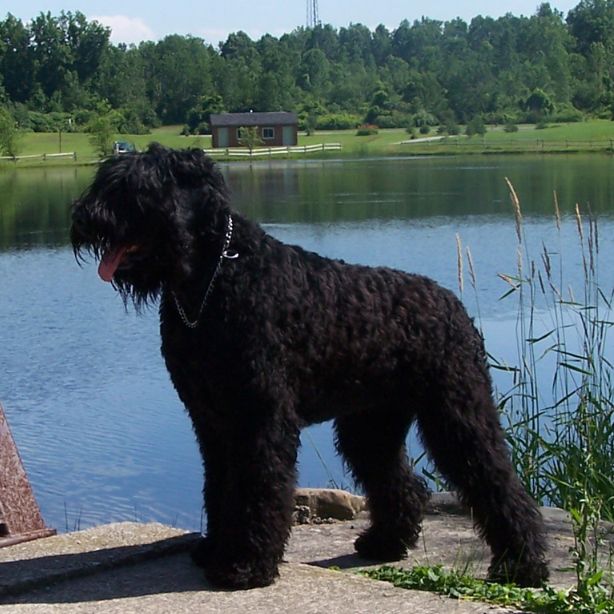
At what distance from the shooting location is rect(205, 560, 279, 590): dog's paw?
4.89 m

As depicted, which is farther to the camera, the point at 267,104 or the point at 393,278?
the point at 267,104

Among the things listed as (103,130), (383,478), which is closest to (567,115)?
(103,130)

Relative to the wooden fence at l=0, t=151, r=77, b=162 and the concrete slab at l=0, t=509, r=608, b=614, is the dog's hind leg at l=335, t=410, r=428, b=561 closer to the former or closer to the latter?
the concrete slab at l=0, t=509, r=608, b=614

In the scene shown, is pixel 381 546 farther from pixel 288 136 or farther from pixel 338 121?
pixel 338 121

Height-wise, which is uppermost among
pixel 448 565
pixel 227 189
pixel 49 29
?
pixel 49 29

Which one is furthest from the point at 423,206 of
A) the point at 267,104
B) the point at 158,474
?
the point at 267,104

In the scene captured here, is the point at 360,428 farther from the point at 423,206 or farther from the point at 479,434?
the point at 423,206

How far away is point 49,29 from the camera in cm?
10438

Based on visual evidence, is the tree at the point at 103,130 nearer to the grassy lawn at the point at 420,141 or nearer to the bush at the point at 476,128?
the grassy lawn at the point at 420,141

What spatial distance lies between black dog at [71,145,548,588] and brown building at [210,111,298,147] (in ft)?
264

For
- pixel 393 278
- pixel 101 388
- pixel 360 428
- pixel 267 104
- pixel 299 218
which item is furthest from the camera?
pixel 267 104

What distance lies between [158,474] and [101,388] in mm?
2778

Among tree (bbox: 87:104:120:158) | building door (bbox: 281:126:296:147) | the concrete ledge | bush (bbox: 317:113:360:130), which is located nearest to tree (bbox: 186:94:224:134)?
building door (bbox: 281:126:296:147)

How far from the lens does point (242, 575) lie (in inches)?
192
